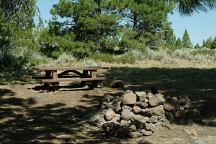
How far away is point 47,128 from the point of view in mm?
Answer: 9094

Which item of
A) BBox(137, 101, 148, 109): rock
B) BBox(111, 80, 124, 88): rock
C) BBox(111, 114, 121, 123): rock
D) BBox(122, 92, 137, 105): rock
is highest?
BBox(111, 80, 124, 88): rock

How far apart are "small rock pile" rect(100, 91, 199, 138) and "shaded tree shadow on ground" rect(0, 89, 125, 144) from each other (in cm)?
36

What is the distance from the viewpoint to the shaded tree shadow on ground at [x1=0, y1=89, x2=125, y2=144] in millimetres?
8406

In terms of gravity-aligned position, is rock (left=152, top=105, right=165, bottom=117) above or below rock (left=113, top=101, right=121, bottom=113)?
below

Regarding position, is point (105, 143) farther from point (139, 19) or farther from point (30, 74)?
point (139, 19)

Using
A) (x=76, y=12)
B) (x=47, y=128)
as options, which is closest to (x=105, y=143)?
(x=47, y=128)

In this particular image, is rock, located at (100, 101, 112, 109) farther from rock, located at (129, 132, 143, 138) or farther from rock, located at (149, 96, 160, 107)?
rock, located at (129, 132, 143, 138)

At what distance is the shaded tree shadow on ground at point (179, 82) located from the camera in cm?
1089

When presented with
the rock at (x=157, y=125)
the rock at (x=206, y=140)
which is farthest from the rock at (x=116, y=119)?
the rock at (x=206, y=140)

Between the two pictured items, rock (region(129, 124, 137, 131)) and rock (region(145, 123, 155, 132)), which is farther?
rock (region(145, 123, 155, 132))

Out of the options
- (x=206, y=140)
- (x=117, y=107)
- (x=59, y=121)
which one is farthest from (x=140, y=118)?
(x=59, y=121)

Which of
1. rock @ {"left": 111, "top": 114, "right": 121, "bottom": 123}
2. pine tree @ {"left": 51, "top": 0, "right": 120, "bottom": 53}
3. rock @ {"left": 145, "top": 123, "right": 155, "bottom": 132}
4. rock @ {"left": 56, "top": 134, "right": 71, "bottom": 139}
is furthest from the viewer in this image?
pine tree @ {"left": 51, "top": 0, "right": 120, "bottom": 53}

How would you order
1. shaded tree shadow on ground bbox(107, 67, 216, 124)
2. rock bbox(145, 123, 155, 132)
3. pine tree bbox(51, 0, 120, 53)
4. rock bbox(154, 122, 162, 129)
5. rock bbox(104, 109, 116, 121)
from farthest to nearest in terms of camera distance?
pine tree bbox(51, 0, 120, 53) < shaded tree shadow on ground bbox(107, 67, 216, 124) < rock bbox(104, 109, 116, 121) < rock bbox(154, 122, 162, 129) < rock bbox(145, 123, 155, 132)

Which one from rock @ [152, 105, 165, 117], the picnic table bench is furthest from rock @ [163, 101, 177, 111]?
the picnic table bench
